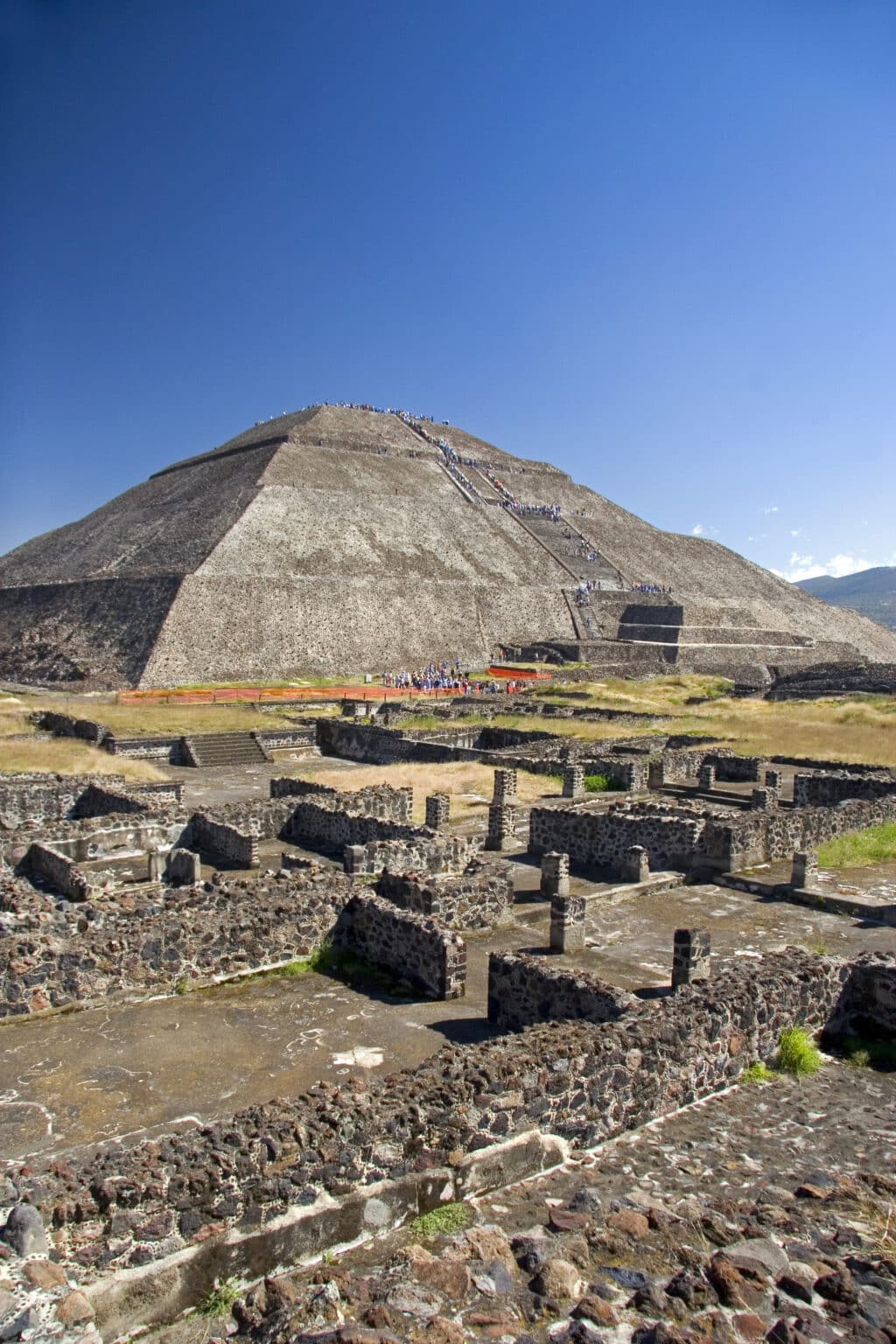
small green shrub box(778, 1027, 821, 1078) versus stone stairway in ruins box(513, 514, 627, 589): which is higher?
stone stairway in ruins box(513, 514, 627, 589)

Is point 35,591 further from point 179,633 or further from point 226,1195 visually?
point 226,1195

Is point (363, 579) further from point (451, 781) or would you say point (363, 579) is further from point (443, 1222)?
point (443, 1222)

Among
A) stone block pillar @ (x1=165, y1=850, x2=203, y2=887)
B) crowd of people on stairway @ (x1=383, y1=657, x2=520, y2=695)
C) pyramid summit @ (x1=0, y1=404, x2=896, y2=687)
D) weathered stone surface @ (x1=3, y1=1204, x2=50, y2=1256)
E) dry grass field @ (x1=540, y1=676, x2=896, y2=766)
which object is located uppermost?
pyramid summit @ (x1=0, y1=404, x2=896, y2=687)

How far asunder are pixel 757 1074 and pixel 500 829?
421 inches

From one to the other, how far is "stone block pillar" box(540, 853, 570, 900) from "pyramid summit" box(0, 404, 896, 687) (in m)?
45.7

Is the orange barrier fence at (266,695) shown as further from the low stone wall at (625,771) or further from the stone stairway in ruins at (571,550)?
the stone stairway in ruins at (571,550)

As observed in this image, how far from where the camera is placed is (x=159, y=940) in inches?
430

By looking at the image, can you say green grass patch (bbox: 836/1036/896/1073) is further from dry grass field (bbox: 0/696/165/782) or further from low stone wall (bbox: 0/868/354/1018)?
dry grass field (bbox: 0/696/165/782)

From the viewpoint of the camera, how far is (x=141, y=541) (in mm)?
79438

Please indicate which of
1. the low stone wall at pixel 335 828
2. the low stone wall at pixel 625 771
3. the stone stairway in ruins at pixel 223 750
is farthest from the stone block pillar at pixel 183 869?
the stone stairway in ruins at pixel 223 750

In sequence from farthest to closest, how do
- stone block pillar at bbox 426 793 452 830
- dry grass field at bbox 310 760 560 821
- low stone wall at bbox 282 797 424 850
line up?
dry grass field at bbox 310 760 560 821 < stone block pillar at bbox 426 793 452 830 < low stone wall at bbox 282 797 424 850

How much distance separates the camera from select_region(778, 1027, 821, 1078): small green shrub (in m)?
8.46

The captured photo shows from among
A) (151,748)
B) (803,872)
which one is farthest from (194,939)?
(151,748)

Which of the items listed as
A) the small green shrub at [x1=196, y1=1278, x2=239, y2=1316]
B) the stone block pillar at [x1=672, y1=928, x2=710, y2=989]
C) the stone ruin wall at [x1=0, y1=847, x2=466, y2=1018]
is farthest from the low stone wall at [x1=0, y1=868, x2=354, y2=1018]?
the small green shrub at [x1=196, y1=1278, x2=239, y2=1316]
